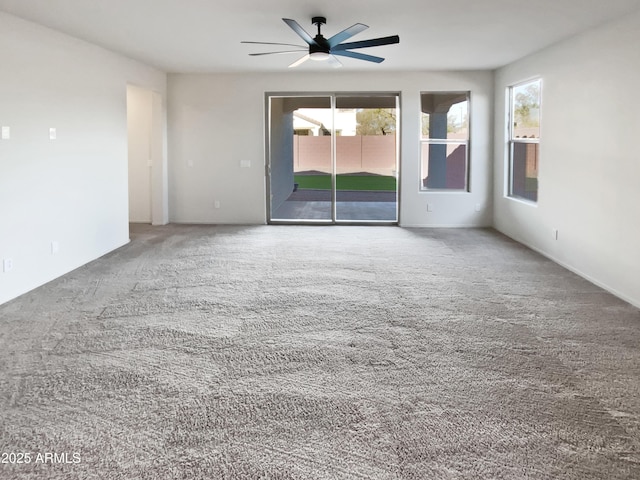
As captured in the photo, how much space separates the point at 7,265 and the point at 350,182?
9178 millimetres

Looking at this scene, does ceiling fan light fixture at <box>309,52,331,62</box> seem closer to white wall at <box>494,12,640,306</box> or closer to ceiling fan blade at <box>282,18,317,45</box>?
ceiling fan blade at <box>282,18,317,45</box>

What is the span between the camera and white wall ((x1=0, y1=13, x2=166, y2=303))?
477 centimetres

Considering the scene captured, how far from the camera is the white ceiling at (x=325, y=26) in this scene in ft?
14.8

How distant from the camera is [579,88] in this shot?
5.61 m

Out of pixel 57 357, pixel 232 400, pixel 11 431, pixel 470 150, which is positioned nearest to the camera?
pixel 11 431

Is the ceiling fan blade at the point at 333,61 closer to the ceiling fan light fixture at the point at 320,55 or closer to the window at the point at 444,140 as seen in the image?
the ceiling fan light fixture at the point at 320,55

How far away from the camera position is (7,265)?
4.70m

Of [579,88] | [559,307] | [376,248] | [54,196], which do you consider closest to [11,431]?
[54,196]

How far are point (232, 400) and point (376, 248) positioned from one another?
446 centimetres

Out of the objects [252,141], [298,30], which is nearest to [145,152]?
[252,141]

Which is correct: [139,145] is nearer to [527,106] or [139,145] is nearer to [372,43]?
[372,43]

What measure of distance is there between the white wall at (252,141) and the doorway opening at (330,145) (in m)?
0.21

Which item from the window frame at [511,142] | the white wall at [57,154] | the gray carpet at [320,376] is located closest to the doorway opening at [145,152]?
the white wall at [57,154]

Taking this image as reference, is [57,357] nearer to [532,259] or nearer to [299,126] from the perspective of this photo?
[532,259]
